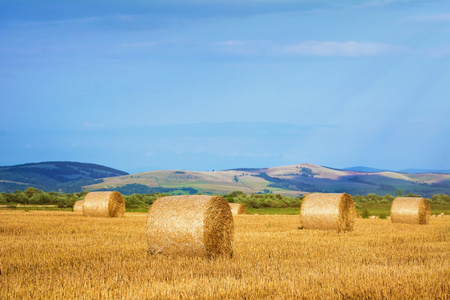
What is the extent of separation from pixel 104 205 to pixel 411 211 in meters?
13.8

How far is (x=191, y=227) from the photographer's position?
966cm

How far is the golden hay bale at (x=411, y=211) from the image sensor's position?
20906 mm

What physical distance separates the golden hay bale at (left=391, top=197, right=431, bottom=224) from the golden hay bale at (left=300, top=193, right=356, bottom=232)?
18.2 feet

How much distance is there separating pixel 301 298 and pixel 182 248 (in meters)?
4.18

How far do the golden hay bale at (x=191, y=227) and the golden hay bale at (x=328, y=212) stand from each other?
6.68 meters

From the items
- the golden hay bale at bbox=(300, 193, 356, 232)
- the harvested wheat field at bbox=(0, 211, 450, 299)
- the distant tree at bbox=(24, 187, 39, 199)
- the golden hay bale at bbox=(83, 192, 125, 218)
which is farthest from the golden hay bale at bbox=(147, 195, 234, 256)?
the distant tree at bbox=(24, 187, 39, 199)

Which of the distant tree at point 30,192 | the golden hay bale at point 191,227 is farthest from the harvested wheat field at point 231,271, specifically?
the distant tree at point 30,192

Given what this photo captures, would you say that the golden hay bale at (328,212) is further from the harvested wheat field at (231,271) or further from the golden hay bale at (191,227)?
the golden hay bale at (191,227)

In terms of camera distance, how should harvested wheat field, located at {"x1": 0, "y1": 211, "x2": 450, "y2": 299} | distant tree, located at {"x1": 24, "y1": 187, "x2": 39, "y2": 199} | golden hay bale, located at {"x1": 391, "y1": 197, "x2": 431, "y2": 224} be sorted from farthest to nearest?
distant tree, located at {"x1": 24, "y1": 187, "x2": 39, "y2": 199} → golden hay bale, located at {"x1": 391, "y1": 197, "x2": 431, "y2": 224} → harvested wheat field, located at {"x1": 0, "y1": 211, "x2": 450, "y2": 299}

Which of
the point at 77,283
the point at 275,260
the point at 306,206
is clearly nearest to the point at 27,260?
the point at 77,283

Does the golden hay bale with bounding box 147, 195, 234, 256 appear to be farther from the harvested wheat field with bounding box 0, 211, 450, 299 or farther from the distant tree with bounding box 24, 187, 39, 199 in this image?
the distant tree with bounding box 24, 187, 39, 199

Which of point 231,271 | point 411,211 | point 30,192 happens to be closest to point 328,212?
point 411,211

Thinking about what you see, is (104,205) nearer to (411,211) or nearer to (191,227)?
(191,227)

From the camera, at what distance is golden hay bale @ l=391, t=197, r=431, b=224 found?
20906 mm
